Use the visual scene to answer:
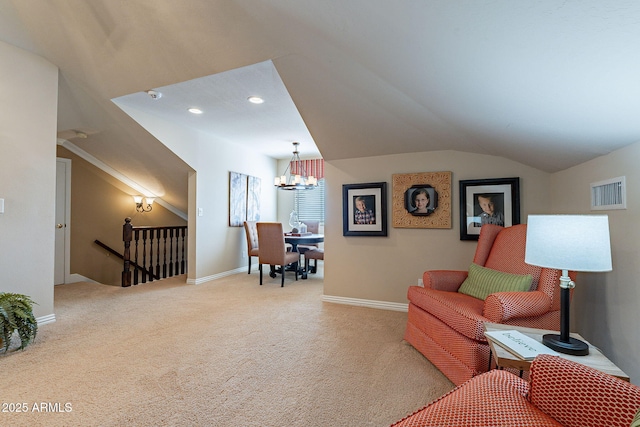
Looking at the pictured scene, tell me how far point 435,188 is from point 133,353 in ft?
10.3

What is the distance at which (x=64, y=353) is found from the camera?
7.49 ft

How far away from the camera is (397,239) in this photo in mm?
3480

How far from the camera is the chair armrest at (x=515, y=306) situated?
179cm

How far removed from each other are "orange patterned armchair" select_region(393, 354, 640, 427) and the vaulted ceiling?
3.34 feet

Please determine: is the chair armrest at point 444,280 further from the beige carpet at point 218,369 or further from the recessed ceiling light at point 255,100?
the recessed ceiling light at point 255,100

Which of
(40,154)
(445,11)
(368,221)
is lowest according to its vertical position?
(368,221)

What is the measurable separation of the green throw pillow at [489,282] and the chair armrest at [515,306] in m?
0.17

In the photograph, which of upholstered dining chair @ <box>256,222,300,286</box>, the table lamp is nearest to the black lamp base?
the table lamp

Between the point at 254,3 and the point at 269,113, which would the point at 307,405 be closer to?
the point at 254,3

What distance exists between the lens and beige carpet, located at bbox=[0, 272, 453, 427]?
161 centimetres

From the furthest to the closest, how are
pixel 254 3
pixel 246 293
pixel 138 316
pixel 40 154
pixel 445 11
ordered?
1. pixel 246 293
2. pixel 138 316
3. pixel 40 154
4. pixel 254 3
5. pixel 445 11

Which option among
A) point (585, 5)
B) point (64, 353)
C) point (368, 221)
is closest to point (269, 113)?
point (368, 221)

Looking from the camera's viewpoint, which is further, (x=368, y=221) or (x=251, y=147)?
(x=251, y=147)

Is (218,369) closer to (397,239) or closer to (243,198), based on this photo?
(397,239)
